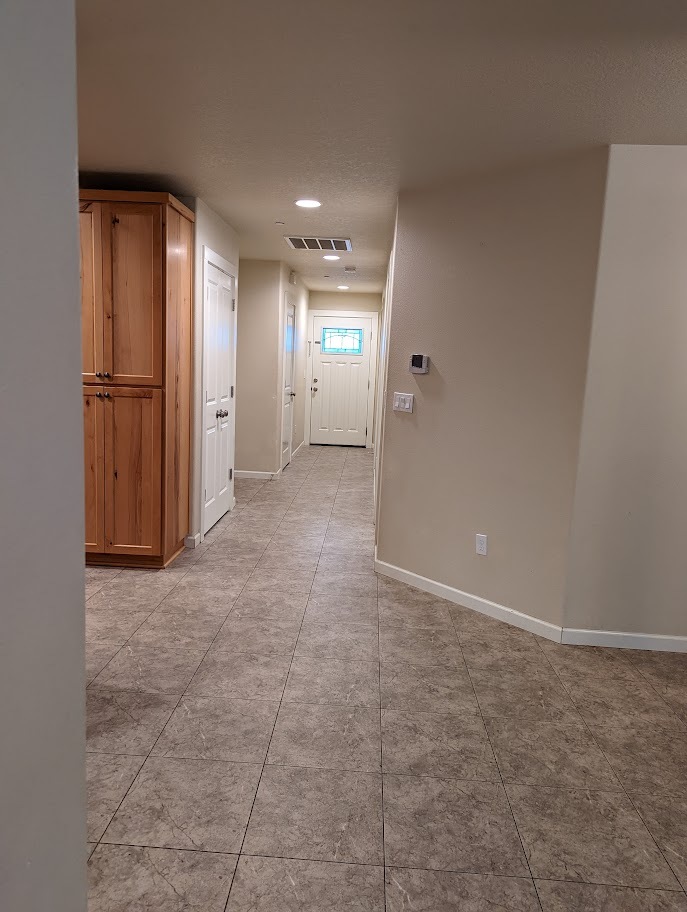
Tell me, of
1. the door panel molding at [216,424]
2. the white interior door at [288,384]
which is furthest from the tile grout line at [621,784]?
the white interior door at [288,384]

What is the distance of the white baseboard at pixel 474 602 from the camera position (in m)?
3.46

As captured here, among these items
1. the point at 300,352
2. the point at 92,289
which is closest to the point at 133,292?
A: the point at 92,289

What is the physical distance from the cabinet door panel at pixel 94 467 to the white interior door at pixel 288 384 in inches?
141

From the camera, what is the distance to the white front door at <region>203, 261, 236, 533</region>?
4934mm

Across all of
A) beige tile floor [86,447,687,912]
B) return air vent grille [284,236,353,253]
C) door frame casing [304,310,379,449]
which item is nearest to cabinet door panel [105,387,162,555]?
beige tile floor [86,447,687,912]

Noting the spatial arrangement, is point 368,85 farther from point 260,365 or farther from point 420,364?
point 260,365

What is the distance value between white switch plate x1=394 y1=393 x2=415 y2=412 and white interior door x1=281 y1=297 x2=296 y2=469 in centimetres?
350

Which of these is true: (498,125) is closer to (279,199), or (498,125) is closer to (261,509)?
(279,199)

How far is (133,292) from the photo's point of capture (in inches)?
156

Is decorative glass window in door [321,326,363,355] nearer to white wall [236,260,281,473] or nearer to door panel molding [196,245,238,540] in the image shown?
white wall [236,260,281,473]

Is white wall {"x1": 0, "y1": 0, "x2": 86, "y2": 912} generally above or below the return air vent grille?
below

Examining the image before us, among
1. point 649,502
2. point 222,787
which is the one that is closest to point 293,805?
point 222,787

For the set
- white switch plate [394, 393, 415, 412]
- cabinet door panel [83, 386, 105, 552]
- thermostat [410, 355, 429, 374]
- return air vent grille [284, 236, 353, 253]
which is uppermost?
return air vent grille [284, 236, 353, 253]

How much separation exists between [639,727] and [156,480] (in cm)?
297
